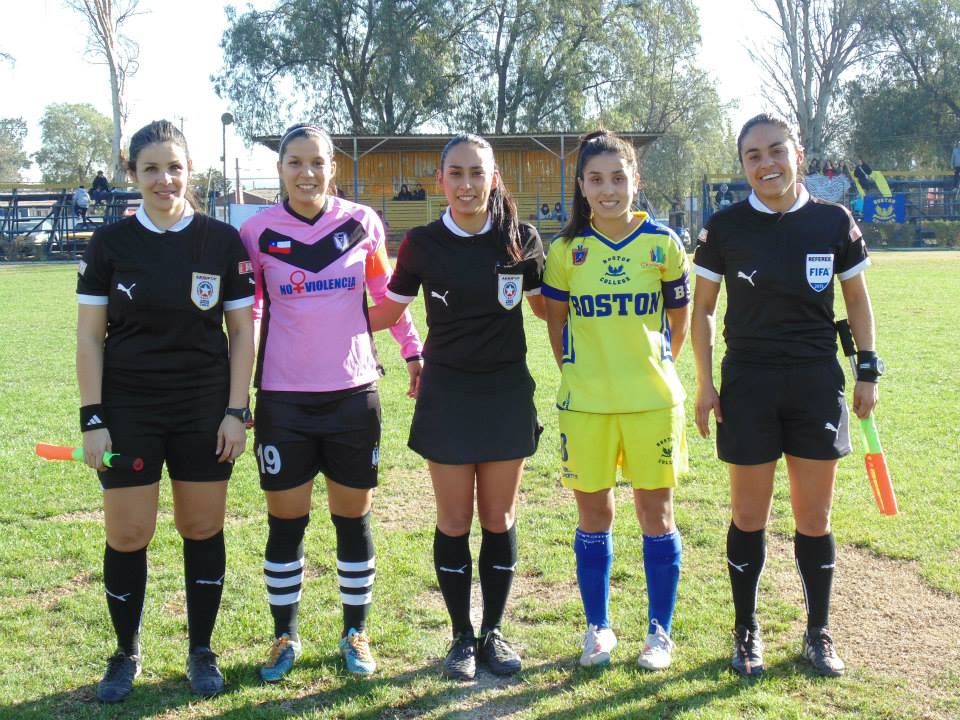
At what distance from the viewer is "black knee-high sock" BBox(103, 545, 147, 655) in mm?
3258

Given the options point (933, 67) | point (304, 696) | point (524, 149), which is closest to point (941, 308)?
point (304, 696)

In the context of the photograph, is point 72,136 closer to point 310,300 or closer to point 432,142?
point 432,142

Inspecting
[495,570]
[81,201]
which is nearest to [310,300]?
[495,570]

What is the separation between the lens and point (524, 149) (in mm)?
35281

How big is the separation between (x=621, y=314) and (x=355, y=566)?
141 centimetres

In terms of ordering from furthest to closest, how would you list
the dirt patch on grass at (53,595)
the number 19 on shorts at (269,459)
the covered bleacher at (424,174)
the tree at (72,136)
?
the tree at (72,136), the covered bleacher at (424,174), the dirt patch on grass at (53,595), the number 19 on shorts at (269,459)

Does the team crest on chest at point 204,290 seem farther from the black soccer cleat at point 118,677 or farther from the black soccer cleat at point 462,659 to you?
the black soccer cleat at point 462,659

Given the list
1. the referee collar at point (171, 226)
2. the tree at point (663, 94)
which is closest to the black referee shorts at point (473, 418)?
the referee collar at point (171, 226)

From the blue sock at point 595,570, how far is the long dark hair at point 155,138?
6.41ft

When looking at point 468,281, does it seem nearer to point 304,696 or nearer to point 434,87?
point 304,696

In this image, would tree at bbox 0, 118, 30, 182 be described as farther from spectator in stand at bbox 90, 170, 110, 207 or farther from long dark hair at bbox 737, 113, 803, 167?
long dark hair at bbox 737, 113, 803, 167

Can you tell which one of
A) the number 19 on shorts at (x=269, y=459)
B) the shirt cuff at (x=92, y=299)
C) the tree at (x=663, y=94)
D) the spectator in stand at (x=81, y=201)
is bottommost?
the number 19 on shorts at (x=269, y=459)

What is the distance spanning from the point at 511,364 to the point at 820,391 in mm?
1119

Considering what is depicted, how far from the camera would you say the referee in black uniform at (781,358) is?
3.26 m
